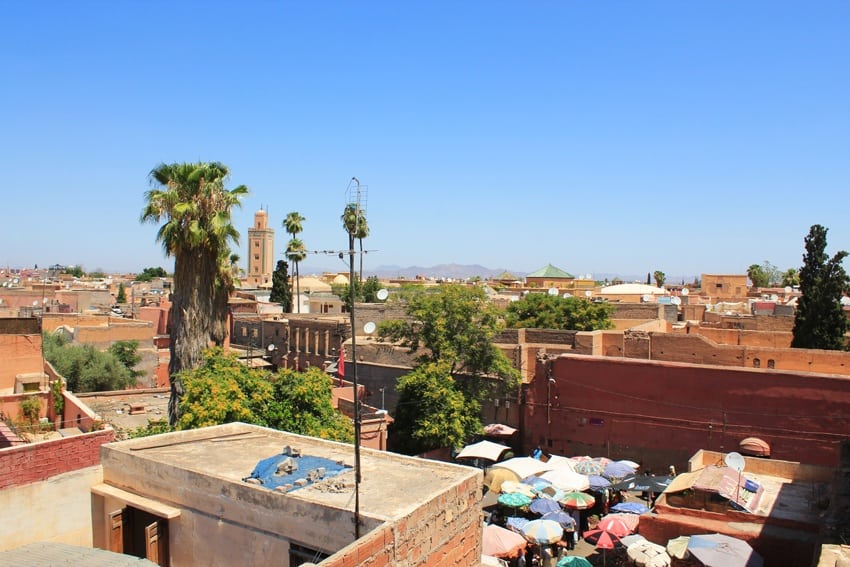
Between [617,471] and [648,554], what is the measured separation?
19.0ft

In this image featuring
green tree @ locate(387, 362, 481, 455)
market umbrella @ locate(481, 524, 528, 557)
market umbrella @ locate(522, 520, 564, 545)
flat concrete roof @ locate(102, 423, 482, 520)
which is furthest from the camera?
green tree @ locate(387, 362, 481, 455)

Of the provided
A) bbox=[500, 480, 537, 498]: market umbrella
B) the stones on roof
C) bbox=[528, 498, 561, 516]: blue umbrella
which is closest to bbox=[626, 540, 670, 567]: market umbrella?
bbox=[528, 498, 561, 516]: blue umbrella

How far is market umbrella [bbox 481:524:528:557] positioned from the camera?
623 inches

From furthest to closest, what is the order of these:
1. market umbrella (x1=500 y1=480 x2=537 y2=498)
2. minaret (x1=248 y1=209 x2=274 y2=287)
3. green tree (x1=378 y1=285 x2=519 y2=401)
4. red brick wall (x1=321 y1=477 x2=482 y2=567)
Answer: minaret (x1=248 y1=209 x2=274 y2=287) < green tree (x1=378 y1=285 x2=519 y2=401) < market umbrella (x1=500 y1=480 x2=537 y2=498) < red brick wall (x1=321 y1=477 x2=482 y2=567)

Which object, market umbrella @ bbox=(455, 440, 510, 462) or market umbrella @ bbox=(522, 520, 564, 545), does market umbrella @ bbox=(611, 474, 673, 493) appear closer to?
market umbrella @ bbox=(455, 440, 510, 462)

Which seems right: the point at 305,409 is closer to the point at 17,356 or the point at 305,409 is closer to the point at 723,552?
the point at 723,552

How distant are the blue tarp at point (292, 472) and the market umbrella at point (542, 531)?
8.31 m

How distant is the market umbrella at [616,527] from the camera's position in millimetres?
16375

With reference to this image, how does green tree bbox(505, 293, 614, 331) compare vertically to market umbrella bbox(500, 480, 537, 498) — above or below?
above

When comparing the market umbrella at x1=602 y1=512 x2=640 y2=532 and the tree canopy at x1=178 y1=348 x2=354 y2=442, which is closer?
the tree canopy at x1=178 y1=348 x2=354 y2=442

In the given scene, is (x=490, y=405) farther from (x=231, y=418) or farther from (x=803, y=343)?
(x=803, y=343)

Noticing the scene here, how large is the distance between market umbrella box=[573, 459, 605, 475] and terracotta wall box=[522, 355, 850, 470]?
9.82 feet

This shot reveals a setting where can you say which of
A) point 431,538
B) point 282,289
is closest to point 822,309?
point 431,538

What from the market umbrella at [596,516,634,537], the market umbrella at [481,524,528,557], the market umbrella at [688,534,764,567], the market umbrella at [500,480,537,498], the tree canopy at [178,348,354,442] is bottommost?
the market umbrella at [481,524,528,557]
